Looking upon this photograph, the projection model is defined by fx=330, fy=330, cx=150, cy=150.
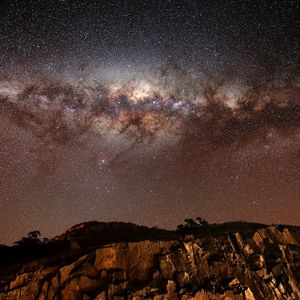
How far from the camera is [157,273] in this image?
2341 cm

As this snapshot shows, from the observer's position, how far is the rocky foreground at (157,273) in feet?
72.6

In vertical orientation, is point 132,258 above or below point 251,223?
below

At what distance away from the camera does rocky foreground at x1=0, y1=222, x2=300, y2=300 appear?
22125 mm

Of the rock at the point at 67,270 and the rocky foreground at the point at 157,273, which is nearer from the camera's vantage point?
the rocky foreground at the point at 157,273

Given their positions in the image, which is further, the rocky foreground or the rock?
the rock

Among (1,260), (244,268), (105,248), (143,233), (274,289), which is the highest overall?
(143,233)

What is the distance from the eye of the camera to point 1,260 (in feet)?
99.2

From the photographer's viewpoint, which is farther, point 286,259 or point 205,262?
point 286,259

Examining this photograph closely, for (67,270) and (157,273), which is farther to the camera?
(157,273)

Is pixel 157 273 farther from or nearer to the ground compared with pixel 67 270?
nearer to the ground

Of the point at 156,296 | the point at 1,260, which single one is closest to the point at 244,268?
the point at 156,296

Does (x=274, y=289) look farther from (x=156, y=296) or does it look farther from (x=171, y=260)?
(x=156, y=296)

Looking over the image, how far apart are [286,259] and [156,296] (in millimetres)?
14739

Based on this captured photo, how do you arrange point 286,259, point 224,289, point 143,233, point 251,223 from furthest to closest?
point 251,223, point 143,233, point 286,259, point 224,289
